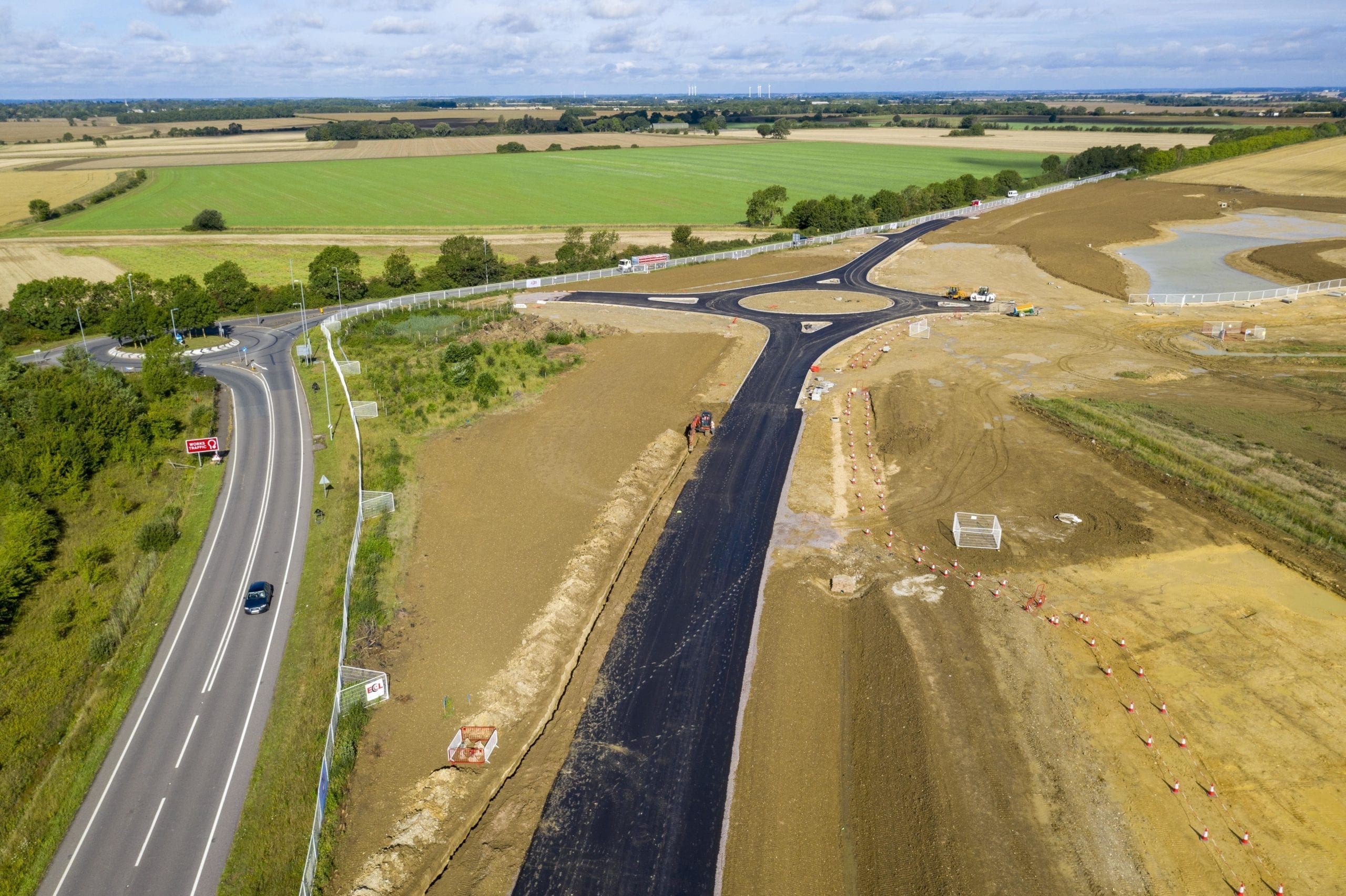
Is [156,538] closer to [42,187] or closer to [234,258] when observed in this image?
[234,258]

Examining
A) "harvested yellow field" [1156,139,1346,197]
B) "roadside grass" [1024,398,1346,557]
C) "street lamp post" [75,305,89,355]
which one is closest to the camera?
"roadside grass" [1024,398,1346,557]

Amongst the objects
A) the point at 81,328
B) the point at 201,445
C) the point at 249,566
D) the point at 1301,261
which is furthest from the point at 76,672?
the point at 1301,261

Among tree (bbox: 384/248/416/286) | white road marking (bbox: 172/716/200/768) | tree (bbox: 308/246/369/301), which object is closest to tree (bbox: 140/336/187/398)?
tree (bbox: 308/246/369/301)

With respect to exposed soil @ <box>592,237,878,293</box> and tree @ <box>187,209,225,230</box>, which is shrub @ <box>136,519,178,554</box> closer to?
exposed soil @ <box>592,237,878,293</box>

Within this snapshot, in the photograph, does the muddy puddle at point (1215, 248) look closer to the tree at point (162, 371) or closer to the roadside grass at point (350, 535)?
the roadside grass at point (350, 535)

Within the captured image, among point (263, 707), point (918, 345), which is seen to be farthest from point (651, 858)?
point (918, 345)

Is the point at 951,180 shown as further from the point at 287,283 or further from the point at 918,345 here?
the point at 287,283

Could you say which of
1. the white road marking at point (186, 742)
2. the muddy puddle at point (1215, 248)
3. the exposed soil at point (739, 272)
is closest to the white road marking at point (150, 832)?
the white road marking at point (186, 742)
